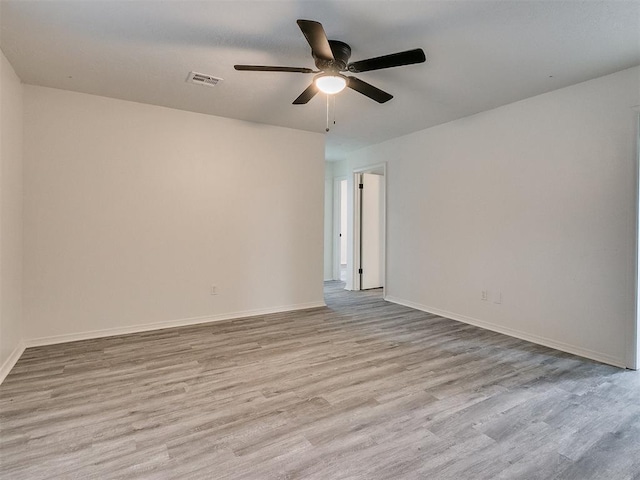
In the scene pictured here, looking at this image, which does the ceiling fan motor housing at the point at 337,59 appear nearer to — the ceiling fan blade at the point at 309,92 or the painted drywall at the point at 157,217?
the ceiling fan blade at the point at 309,92

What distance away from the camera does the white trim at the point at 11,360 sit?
2.60m

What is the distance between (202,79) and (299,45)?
1.09 m

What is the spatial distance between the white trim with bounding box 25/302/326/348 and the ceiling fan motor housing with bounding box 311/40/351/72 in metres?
3.13

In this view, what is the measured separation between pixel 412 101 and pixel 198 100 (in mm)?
2272

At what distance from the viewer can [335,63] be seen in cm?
235

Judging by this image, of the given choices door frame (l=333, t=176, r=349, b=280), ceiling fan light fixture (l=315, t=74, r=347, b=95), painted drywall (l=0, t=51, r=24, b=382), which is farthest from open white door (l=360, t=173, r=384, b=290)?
painted drywall (l=0, t=51, r=24, b=382)

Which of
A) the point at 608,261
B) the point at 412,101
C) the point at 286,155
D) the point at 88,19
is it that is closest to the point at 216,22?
the point at 88,19

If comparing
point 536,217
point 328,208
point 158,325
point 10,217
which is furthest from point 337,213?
point 10,217

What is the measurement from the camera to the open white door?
6.31 metres

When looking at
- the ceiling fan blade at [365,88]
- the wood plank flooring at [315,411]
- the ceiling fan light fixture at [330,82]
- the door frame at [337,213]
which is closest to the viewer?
the wood plank flooring at [315,411]

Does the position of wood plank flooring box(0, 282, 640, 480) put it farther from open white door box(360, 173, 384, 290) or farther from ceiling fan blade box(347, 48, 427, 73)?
open white door box(360, 173, 384, 290)

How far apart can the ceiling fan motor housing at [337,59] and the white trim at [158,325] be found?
3127mm

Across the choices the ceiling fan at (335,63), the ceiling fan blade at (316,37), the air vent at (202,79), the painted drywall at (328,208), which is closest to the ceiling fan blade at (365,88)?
the ceiling fan at (335,63)

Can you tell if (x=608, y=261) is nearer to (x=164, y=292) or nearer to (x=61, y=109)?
(x=164, y=292)
